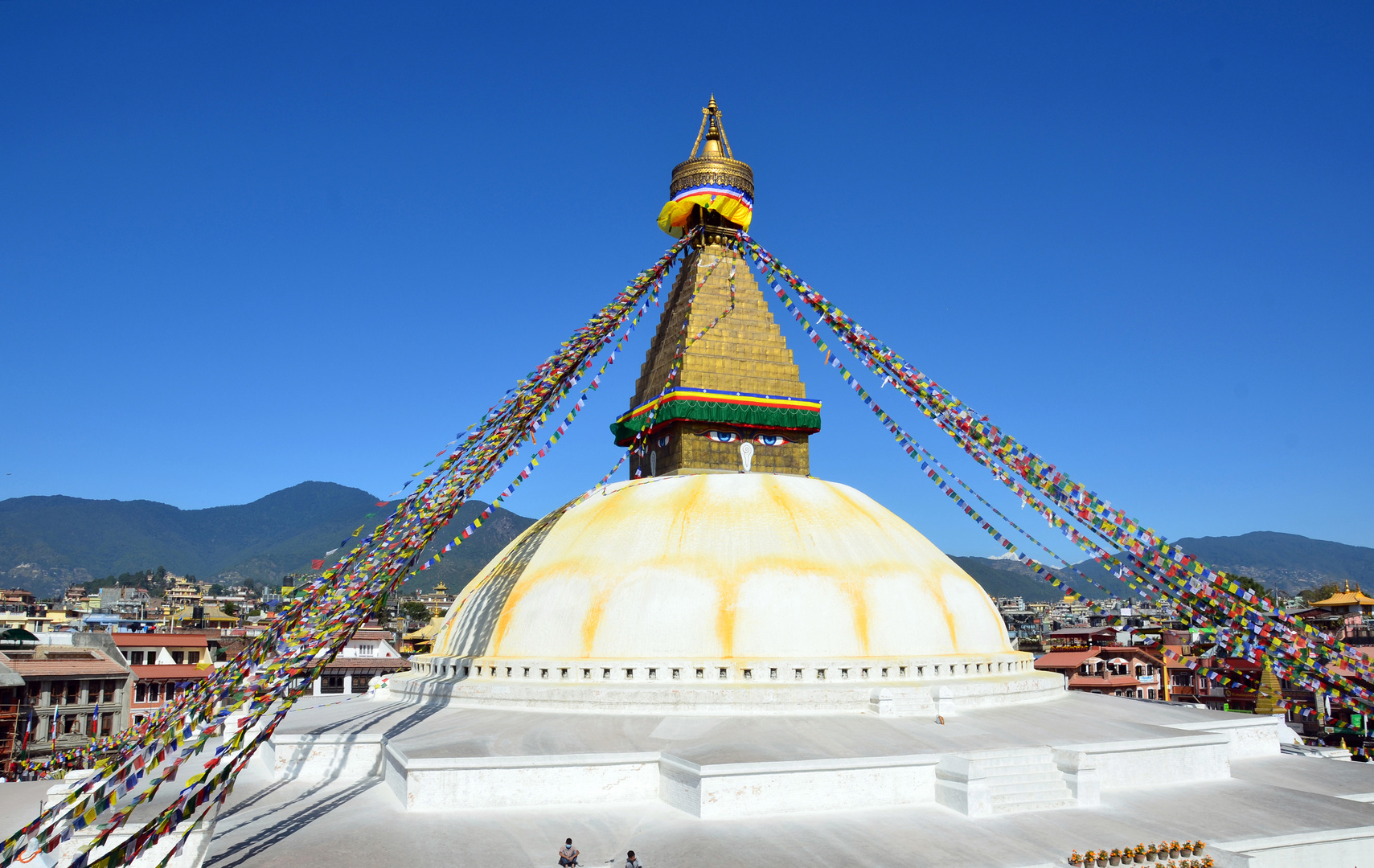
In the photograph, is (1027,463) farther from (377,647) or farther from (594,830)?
(377,647)

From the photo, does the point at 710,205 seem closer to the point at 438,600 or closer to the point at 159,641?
the point at 159,641

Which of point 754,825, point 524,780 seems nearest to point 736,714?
point 754,825

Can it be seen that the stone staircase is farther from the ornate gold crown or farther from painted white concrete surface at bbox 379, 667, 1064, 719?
the ornate gold crown

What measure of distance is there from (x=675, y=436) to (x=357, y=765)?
881 centimetres

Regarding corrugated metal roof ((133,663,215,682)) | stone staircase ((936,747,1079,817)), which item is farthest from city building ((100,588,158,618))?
stone staircase ((936,747,1079,817))

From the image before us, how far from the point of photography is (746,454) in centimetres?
1955

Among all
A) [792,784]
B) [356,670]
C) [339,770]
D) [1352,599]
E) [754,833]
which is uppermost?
[1352,599]

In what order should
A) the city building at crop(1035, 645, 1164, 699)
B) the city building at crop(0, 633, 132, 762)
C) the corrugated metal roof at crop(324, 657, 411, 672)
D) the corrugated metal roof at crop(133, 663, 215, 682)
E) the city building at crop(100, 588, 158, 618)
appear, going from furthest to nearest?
1. the city building at crop(100, 588, 158, 618)
2. the corrugated metal roof at crop(324, 657, 411, 672)
3. the city building at crop(1035, 645, 1164, 699)
4. the corrugated metal roof at crop(133, 663, 215, 682)
5. the city building at crop(0, 633, 132, 762)

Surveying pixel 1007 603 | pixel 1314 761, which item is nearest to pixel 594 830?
pixel 1314 761

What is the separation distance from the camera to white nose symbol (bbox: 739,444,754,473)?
19.5 meters

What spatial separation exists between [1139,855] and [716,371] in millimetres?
11869

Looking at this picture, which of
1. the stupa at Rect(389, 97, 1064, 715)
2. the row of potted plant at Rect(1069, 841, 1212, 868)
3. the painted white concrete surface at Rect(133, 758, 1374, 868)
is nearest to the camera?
the painted white concrete surface at Rect(133, 758, 1374, 868)

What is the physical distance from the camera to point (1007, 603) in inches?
5246

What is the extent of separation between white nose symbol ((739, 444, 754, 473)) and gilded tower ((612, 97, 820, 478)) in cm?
2
